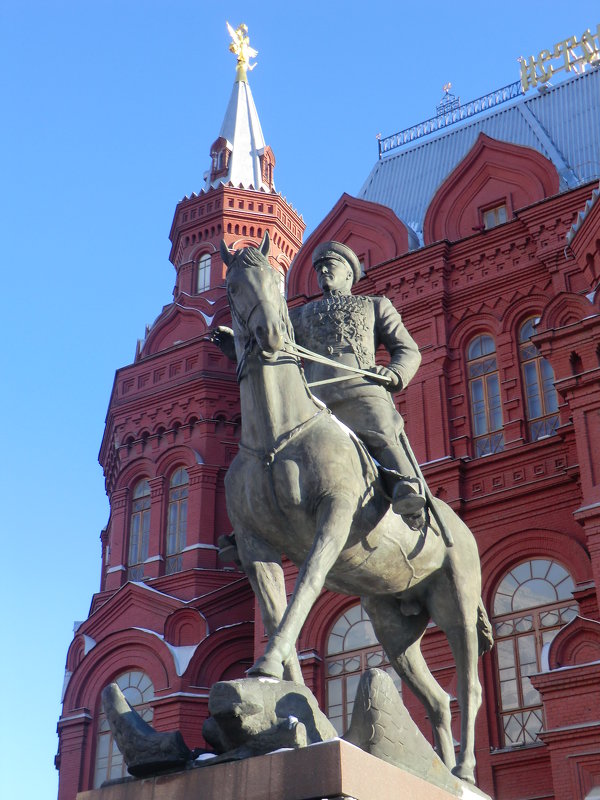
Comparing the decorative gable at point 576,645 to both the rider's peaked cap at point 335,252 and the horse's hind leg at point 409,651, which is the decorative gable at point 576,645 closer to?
the horse's hind leg at point 409,651

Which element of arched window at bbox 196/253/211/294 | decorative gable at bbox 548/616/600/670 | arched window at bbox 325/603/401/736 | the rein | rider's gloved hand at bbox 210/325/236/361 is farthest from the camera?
arched window at bbox 196/253/211/294

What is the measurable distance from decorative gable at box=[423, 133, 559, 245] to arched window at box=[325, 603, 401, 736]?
9142mm

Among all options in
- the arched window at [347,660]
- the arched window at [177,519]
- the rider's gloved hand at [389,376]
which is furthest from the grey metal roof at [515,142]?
the rider's gloved hand at [389,376]

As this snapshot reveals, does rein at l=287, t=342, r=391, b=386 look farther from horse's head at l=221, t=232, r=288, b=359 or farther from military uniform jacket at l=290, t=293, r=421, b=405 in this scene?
horse's head at l=221, t=232, r=288, b=359

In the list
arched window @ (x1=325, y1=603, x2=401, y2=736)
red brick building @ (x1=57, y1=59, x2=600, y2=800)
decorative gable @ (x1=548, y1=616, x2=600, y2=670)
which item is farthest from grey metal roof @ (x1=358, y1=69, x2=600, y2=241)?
decorative gable @ (x1=548, y1=616, x2=600, y2=670)

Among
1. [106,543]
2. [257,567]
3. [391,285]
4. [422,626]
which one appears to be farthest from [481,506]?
[257,567]

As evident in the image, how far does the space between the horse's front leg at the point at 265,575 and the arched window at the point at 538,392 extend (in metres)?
15.8

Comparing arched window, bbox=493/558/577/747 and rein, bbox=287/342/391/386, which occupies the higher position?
arched window, bbox=493/558/577/747

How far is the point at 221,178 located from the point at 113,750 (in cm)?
1737

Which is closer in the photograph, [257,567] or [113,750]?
[257,567]

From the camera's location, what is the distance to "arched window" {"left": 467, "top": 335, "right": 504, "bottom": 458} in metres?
22.7

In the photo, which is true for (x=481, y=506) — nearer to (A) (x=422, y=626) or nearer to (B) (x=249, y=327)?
(A) (x=422, y=626)

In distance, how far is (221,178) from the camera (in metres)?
33.8

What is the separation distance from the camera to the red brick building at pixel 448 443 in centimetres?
1903
